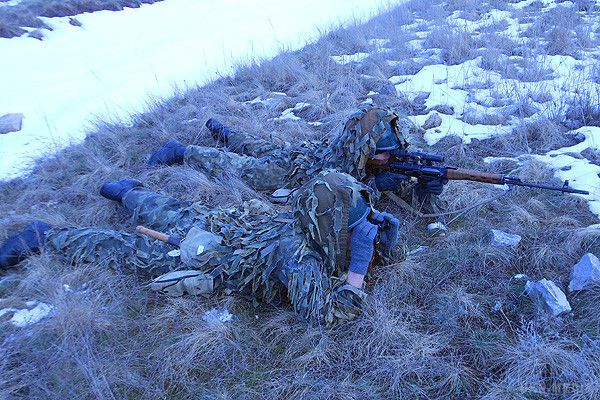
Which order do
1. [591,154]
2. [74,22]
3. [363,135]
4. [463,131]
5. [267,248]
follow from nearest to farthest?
[267,248] < [363,135] < [591,154] < [463,131] < [74,22]

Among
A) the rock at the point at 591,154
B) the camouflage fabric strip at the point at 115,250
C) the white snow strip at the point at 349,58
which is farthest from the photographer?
the white snow strip at the point at 349,58

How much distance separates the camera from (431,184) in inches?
137

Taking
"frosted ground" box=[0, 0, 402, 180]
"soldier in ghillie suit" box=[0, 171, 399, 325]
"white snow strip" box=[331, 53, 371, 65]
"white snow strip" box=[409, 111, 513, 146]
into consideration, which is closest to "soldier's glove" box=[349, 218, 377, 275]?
"soldier in ghillie suit" box=[0, 171, 399, 325]

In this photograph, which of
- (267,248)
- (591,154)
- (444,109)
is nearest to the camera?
(267,248)

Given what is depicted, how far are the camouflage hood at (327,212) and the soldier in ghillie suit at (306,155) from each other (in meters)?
0.92

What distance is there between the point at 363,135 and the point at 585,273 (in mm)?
1692

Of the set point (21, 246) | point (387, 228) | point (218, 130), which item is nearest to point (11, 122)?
point (218, 130)

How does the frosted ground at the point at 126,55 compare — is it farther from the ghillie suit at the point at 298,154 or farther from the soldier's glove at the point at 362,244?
the soldier's glove at the point at 362,244

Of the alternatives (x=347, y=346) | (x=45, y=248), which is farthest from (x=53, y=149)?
(x=347, y=346)

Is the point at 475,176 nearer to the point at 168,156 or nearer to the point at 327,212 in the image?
the point at 327,212

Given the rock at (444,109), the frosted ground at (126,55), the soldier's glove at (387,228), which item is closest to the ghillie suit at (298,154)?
the rock at (444,109)

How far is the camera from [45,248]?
11.0 feet

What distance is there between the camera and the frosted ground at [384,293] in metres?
2.37

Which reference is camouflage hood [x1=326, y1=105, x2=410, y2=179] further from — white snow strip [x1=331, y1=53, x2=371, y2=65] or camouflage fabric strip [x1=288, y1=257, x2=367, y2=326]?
white snow strip [x1=331, y1=53, x2=371, y2=65]
